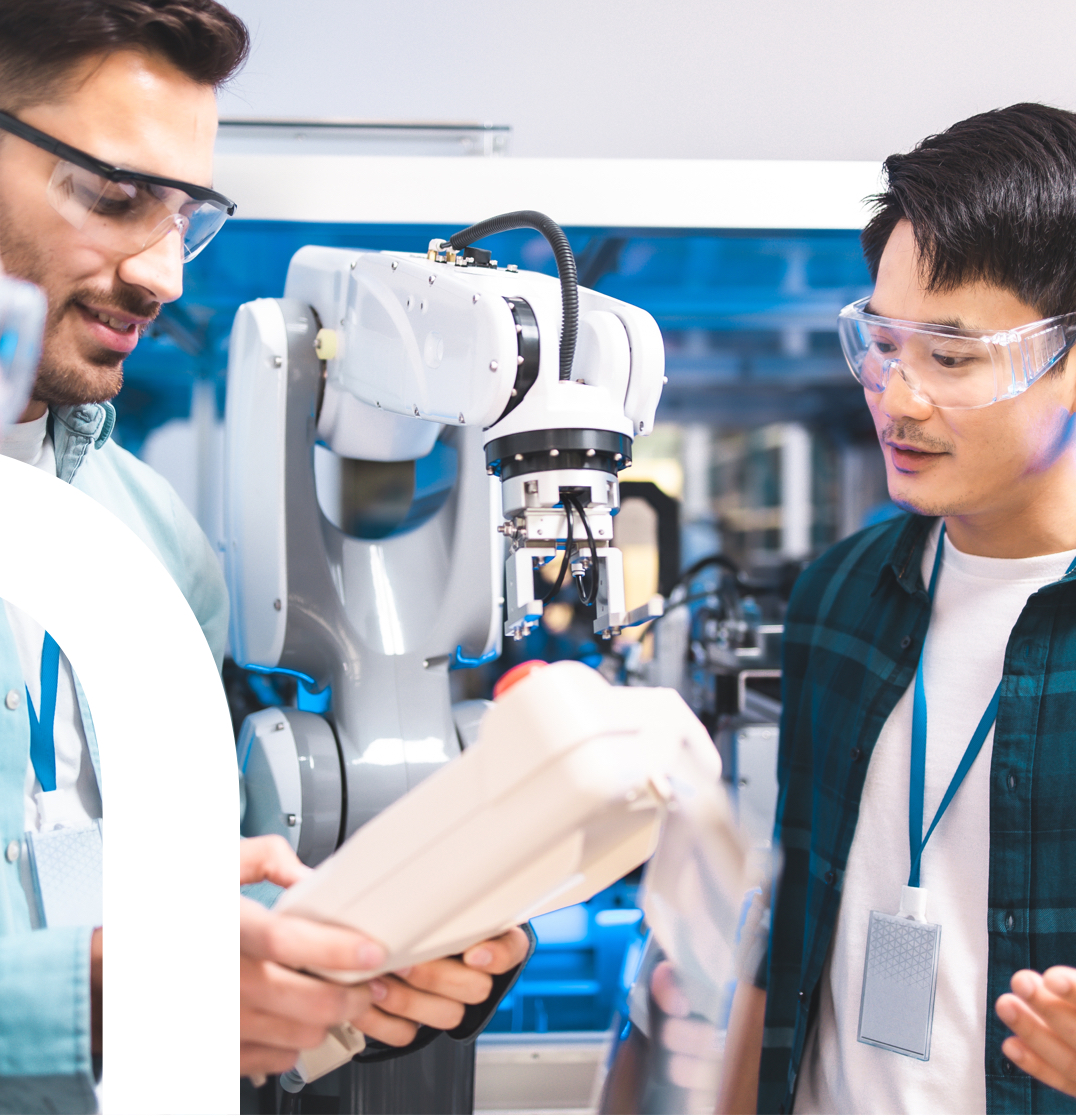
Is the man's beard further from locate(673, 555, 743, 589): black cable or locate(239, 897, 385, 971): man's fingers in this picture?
locate(673, 555, 743, 589): black cable

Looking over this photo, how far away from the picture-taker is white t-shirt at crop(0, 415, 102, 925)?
100 centimetres

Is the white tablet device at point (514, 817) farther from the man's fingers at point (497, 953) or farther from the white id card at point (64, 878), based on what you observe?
the white id card at point (64, 878)

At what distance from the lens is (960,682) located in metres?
1.20

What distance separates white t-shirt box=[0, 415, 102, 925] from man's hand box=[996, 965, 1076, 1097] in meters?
0.95

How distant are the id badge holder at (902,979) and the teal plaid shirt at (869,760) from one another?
0.07 meters

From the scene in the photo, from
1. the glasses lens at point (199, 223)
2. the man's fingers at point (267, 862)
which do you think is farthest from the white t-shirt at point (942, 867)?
the glasses lens at point (199, 223)

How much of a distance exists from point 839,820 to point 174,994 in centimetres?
99

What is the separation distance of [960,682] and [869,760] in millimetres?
157

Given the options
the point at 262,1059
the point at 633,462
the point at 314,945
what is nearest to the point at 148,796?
the point at 314,945

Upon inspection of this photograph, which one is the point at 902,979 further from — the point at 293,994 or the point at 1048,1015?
the point at 293,994

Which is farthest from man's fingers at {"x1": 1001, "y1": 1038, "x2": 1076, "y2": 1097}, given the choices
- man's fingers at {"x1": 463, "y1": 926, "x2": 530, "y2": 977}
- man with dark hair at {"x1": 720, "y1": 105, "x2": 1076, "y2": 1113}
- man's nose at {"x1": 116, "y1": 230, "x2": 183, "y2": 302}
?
man's nose at {"x1": 116, "y1": 230, "x2": 183, "y2": 302}

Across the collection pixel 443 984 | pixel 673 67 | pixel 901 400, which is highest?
pixel 673 67

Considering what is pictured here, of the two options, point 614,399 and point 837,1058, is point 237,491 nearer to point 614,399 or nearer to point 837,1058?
point 614,399

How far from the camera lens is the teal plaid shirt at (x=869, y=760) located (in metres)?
1.05
